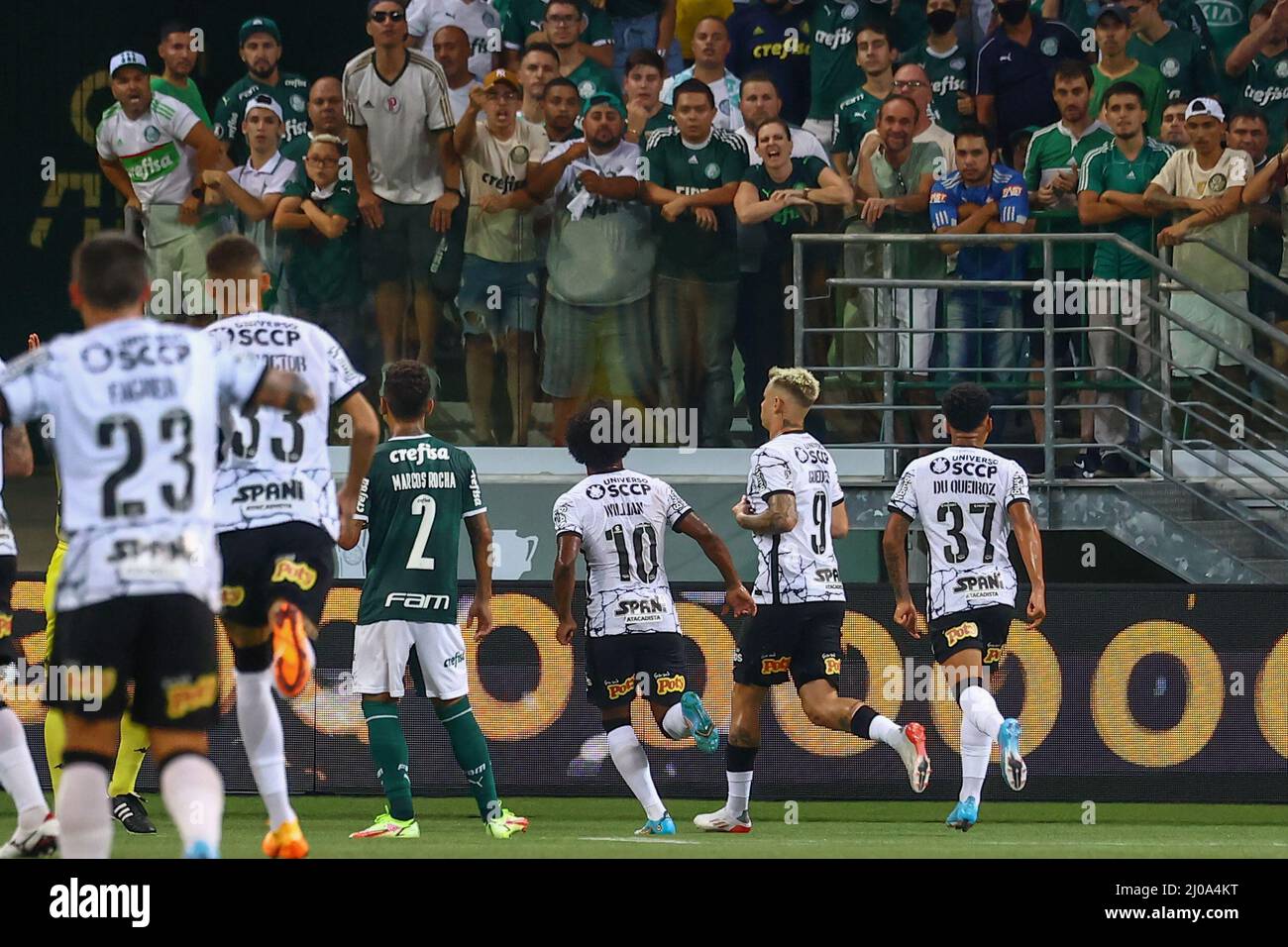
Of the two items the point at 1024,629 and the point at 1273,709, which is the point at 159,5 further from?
the point at 1273,709

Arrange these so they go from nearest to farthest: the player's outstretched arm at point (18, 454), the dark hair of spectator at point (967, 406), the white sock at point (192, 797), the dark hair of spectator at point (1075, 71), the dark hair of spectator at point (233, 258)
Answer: the white sock at point (192, 797) → the dark hair of spectator at point (233, 258) → the player's outstretched arm at point (18, 454) → the dark hair of spectator at point (967, 406) → the dark hair of spectator at point (1075, 71)

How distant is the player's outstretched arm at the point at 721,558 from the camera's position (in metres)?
11.1

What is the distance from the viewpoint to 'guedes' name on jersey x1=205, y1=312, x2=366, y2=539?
830cm

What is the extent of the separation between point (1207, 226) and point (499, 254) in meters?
4.78

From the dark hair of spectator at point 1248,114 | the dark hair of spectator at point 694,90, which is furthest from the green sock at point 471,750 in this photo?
the dark hair of spectator at point 1248,114

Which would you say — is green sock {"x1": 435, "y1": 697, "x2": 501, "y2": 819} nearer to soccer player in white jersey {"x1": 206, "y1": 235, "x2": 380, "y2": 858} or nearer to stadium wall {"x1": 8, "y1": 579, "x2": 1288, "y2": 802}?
stadium wall {"x1": 8, "y1": 579, "x2": 1288, "y2": 802}

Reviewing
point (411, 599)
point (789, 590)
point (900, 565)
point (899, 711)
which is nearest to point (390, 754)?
point (411, 599)

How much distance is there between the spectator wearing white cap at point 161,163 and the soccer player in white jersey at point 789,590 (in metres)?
5.08

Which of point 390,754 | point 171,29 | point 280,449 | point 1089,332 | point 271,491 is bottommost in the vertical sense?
point 390,754

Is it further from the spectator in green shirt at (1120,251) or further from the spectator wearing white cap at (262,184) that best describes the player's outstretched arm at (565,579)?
the spectator in green shirt at (1120,251)

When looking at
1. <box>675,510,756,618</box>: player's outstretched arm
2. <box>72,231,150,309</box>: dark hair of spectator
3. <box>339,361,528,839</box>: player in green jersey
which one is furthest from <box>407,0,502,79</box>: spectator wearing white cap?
<box>72,231,150,309</box>: dark hair of spectator

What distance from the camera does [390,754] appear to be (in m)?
10.3

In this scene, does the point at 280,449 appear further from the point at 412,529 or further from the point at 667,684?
the point at 667,684

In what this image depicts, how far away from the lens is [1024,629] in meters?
12.4
